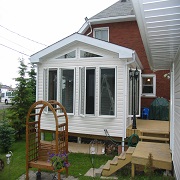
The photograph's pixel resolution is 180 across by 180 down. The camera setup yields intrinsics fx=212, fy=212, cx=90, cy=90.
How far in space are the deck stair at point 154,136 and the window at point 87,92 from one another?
1.84m

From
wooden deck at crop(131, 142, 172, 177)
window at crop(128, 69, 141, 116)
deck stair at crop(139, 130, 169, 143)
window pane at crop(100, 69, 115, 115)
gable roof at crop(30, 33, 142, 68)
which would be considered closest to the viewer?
wooden deck at crop(131, 142, 172, 177)

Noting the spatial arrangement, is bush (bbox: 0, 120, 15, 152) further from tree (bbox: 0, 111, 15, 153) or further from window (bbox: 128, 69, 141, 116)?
window (bbox: 128, 69, 141, 116)

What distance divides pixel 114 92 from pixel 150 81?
15.6 feet

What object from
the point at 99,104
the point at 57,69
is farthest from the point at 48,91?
the point at 99,104

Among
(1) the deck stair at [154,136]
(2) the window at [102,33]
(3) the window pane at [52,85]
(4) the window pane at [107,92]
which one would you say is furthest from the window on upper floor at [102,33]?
(1) the deck stair at [154,136]

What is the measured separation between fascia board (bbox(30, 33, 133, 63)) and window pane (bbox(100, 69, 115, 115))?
2.29 ft

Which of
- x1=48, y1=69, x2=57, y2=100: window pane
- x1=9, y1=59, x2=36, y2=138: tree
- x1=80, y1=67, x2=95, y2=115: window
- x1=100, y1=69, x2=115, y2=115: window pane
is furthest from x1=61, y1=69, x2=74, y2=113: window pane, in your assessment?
x1=9, y1=59, x2=36, y2=138: tree

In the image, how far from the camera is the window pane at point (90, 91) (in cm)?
728

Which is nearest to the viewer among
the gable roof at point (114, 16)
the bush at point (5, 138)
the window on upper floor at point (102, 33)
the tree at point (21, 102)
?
the bush at point (5, 138)

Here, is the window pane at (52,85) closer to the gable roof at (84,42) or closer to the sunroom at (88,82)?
the sunroom at (88,82)

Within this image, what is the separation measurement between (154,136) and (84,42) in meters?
3.92

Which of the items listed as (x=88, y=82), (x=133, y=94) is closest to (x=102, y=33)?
(x=133, y=94)

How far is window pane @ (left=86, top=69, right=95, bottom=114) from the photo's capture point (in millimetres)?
7278

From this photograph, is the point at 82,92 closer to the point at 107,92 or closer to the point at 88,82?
the point at 88,82
